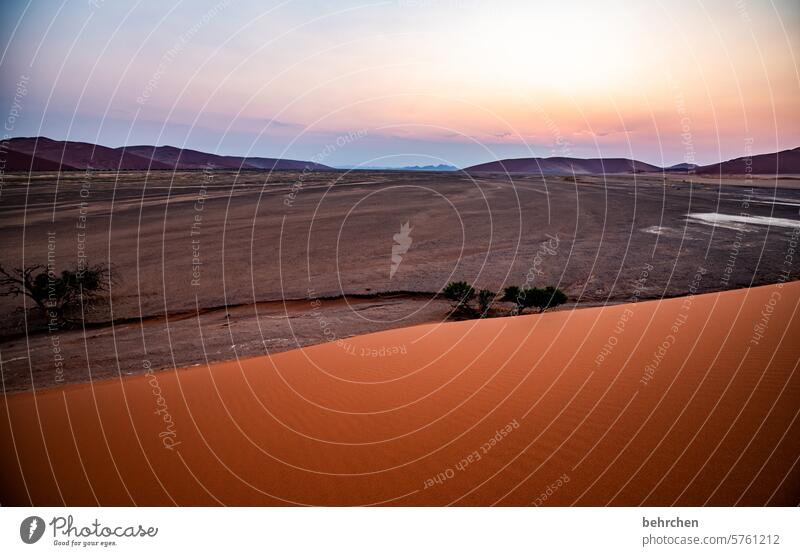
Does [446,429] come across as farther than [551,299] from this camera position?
No

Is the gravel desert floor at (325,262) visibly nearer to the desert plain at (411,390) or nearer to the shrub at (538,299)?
the desert plain at (411,390)

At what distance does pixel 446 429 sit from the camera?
6.01 meters

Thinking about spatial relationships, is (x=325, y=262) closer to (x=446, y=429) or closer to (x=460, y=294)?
(x=460, y=294)

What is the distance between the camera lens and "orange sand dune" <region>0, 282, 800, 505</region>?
15.9 ft

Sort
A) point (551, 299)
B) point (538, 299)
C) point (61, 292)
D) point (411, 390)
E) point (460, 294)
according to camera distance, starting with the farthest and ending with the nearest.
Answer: point (61, 292) → point (460, 294) → point (551, 299) → point (538, 299) → point (411, 390)

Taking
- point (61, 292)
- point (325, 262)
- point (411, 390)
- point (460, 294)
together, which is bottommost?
point (411, 390)

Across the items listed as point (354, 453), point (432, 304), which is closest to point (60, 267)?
point (432, 304)

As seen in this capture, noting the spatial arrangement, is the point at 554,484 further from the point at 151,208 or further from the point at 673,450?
the point at 151,208

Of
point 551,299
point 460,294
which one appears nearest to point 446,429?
point 551,299

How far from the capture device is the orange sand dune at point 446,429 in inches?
191

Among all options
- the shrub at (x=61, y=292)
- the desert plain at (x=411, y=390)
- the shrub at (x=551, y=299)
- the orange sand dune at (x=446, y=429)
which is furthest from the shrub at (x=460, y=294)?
the shrub at (x=61, y=292)

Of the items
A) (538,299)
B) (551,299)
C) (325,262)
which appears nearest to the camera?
(538,299)

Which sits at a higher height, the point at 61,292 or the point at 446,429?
the point at 61,292

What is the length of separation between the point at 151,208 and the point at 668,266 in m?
46.1
